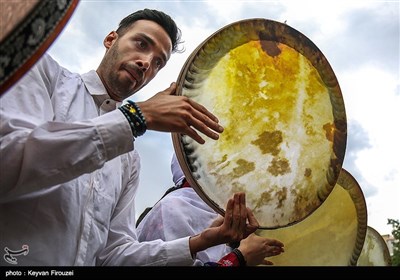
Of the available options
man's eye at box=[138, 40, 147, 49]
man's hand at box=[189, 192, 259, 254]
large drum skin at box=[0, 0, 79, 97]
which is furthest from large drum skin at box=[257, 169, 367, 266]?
large drum skin at box=[0, 0, 79, 97]

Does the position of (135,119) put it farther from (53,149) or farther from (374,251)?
(374,251)

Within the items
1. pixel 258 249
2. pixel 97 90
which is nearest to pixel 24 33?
pixel 97 90

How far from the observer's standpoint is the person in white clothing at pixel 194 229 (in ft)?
7.21

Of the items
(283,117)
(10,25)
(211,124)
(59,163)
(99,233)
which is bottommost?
(99,233)

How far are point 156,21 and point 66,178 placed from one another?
1.03 metres

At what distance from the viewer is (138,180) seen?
2051mm

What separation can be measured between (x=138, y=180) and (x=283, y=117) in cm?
64

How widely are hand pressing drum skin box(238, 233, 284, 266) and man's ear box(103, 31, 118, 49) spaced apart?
3.40 feet

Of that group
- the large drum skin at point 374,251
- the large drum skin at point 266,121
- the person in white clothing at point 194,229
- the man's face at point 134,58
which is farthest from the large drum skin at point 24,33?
the large drum skin at point 374,251

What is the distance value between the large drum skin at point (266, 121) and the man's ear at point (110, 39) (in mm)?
536

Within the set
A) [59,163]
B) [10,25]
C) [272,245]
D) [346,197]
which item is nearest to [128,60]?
[59,163]

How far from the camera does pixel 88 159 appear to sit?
1.37 meters

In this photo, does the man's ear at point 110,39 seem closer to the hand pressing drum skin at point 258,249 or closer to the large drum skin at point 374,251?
the hand pressing drum skin at point 258,249
